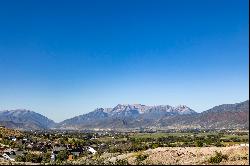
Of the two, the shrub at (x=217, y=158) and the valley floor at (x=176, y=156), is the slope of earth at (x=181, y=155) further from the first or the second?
the shrub at (x=217, y=158)

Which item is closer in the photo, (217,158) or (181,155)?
(217,158)

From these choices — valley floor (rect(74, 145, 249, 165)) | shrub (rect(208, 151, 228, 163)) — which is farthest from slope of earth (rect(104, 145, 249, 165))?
shrub (rect(208, 151, 228, 163))

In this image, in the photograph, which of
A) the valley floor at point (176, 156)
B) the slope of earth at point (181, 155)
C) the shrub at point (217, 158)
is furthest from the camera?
the valley floor at point (176, 156)

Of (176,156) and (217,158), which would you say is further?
(176,156)

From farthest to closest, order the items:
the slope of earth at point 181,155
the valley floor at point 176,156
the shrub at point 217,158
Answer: the valley floor at point 176,156, the slope of earth at point 181,155, the shrub at point 217,158

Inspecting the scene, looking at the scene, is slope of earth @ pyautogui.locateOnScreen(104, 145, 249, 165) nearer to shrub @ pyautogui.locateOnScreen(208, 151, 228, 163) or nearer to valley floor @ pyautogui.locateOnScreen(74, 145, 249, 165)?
valley floor @ pyautogui.locateOnScreen(74, 145, 249, 165)

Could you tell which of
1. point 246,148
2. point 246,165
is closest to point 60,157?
point 246,148

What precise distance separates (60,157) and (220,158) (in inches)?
2084

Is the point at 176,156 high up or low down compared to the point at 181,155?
down

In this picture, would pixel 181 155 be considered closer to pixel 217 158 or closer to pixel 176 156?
pixel 176 156

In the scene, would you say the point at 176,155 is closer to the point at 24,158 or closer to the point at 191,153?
the point at 191,153

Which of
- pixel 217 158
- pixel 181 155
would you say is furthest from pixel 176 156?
pixel 217 158

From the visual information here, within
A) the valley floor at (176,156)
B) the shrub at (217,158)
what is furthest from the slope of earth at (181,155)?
the shrub at (217,158)

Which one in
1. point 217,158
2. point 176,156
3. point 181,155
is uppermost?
point 217,158
